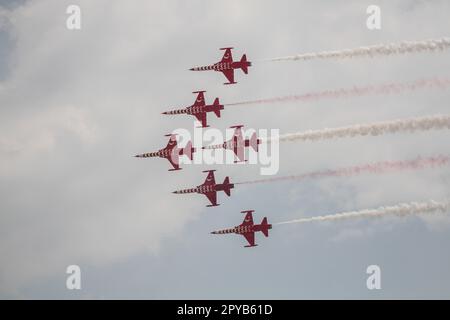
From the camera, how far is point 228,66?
582ft

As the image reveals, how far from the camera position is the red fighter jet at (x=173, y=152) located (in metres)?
180

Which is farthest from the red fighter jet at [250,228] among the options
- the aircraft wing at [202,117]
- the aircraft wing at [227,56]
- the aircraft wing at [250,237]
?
the aircraft wing at [227,56]

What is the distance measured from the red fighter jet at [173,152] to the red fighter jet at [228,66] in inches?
393

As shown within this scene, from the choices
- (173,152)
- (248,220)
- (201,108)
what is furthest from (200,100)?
(248,220)

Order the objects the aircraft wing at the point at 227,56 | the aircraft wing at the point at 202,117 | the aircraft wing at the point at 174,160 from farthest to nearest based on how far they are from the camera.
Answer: the aircraft wing at the point at 174,160 → the aircraft wing at the point at 202,117 → the aircraft wing at the point at 227,56

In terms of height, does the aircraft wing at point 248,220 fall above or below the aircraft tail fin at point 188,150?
below

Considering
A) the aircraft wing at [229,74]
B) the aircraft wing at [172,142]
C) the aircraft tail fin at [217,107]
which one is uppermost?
the aircraft wing at [229,74]

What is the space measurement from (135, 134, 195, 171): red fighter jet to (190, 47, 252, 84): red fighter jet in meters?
9.99

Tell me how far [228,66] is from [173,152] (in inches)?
573

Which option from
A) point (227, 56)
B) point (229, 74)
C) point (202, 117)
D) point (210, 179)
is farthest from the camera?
point (210, 179)

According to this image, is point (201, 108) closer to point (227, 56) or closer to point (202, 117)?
point (202, 117)

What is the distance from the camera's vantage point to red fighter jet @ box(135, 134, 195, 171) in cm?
18025

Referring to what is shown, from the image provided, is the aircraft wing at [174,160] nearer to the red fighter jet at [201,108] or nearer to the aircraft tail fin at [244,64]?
the red fighter jet at [201,108]
